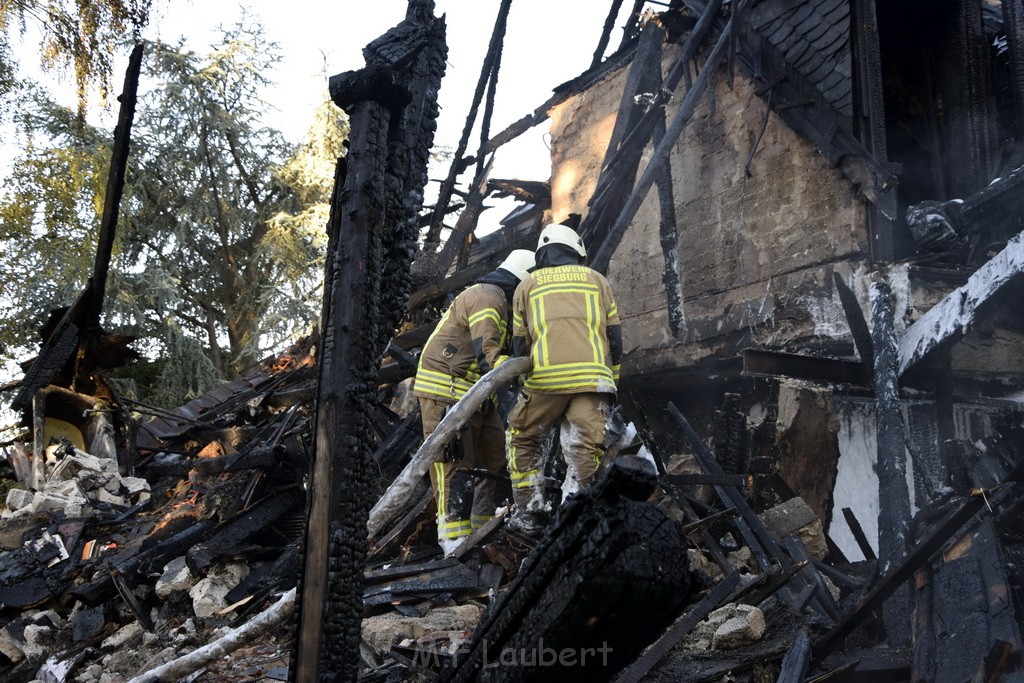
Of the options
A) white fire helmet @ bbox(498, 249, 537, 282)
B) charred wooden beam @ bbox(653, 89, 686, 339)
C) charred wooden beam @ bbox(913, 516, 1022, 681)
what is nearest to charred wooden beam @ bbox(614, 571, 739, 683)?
charred wooden beam @ bbox(913, 516, 1022, 681)

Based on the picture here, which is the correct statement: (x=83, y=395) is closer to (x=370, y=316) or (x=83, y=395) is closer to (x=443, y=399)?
(x=443, y=399)

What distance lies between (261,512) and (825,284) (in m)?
4.99

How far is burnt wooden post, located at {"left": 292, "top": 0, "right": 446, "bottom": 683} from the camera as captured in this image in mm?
2564

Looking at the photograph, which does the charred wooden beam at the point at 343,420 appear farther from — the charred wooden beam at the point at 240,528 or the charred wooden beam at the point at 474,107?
the charred wooden beam at the point at 474,107

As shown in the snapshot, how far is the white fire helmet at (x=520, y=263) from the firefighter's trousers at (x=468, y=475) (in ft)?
3.15

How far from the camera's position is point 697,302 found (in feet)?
24.5

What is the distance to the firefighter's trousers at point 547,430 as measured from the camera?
4703mm

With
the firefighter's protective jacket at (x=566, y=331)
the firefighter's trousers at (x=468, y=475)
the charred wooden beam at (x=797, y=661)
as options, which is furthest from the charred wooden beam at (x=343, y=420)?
the firefighter's trousers at (x=468, y=475)

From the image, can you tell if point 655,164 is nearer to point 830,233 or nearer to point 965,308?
point 830,233

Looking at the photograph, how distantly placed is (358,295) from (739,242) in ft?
16.8

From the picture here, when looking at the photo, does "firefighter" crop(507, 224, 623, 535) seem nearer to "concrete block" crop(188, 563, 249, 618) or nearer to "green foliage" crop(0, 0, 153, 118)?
"concrete block" crop(188, 563, 249, 618)

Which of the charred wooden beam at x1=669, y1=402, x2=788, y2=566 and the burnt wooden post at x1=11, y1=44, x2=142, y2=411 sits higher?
the burnt wooden post at x1=11, y1=44, x2=142, y2=411

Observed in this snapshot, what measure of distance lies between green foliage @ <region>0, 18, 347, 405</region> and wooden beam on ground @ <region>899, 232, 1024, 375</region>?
592 inches

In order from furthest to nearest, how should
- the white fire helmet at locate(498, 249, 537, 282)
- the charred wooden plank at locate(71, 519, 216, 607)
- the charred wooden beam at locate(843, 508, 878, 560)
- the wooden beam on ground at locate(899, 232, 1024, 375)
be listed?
the charred wooden plank at locate(71, 519, 216, 607) < the white fire helmet at locate(498, 249, 537, 282) < the charred wooden beam at locate(843, 508, 878, 560) < the wooden beam on ground at locate(899, 232, 1024, 375)
